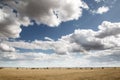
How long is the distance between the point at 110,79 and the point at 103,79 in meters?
1.36

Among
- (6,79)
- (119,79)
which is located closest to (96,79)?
(119,79)

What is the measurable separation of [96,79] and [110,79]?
2635 millimetres

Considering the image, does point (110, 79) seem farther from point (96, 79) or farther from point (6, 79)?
point (6, 79)

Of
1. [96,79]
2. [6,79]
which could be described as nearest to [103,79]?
[96,79]

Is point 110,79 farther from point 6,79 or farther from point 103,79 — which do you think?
point 6,79

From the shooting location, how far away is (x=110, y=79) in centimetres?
3478

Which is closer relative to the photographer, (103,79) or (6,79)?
(103,79)

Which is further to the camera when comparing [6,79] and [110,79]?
[6,79]

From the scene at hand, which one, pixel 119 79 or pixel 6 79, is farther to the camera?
pixel 6 79

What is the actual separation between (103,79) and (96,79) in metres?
1.31

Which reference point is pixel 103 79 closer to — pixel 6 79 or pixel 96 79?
pixel 96 79

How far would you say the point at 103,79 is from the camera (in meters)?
35.5

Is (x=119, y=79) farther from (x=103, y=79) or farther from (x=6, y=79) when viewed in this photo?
(x=6, y=79)

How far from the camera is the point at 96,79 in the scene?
35844 millimetres
